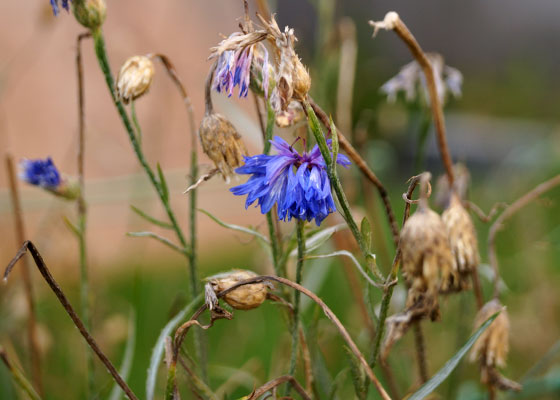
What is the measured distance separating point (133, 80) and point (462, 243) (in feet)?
1.04

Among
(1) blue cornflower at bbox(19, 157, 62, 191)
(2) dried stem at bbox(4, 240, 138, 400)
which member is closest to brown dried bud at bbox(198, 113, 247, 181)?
(2) dried stem at bbox(4, 240, 138, 400)

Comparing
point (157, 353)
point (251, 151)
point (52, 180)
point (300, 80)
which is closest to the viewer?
point (300, 80)

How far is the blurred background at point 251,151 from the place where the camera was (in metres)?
1.03

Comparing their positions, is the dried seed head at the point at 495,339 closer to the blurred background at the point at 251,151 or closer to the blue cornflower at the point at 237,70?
the blurred background at the point at 251,151

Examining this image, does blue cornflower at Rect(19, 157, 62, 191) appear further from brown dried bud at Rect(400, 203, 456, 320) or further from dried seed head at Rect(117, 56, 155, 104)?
brown dried bud at Rect(400, 203, 456, 320)

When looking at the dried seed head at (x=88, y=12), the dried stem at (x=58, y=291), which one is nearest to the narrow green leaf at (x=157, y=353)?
the dried stem at (x=58, y=291)

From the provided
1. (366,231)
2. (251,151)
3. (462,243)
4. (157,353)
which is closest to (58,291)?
(157,353)

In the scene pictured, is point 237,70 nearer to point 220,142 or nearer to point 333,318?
point 220,142

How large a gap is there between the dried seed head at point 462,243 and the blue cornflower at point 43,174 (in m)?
0.42

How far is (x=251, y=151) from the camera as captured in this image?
214 cm

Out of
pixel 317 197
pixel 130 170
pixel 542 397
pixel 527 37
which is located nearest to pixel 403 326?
pixel 317 197

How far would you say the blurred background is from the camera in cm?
103

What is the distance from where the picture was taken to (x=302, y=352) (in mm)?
636

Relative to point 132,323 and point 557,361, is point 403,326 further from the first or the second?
point 557,361
